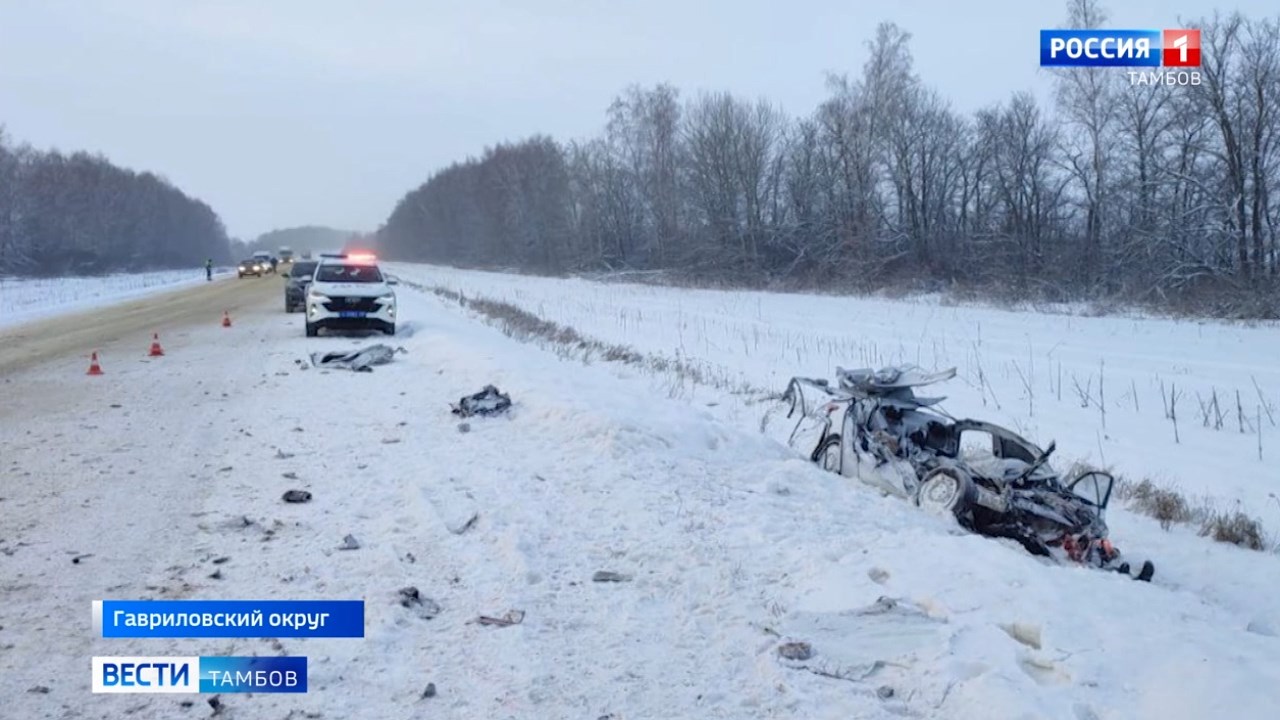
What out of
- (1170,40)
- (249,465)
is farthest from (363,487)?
(1170,40)

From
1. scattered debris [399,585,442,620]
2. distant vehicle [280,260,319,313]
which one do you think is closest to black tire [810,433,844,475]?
scattered debris [399,585,442,620]

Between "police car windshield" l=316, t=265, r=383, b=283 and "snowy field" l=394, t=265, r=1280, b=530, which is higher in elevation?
"police car windshield" l=316, t=265, r=383, b=283

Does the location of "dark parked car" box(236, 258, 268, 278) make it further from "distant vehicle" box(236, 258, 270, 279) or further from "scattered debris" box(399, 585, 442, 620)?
"scattered debris" box(399, 585, 442, 620)

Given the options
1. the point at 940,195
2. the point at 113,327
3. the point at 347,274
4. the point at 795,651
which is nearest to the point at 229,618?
the point at 795,651

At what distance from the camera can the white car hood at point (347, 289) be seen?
690 inches

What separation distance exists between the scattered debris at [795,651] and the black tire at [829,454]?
3.53 m

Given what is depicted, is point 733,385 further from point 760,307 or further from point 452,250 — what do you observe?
point 452,250

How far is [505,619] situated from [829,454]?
13.6 ft

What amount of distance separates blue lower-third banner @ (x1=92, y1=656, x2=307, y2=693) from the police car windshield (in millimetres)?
15525

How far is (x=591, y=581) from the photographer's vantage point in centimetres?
474

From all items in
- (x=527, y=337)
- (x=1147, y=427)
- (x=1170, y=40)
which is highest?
(x=1170, y=40)

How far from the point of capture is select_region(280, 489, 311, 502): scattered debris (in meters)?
6.02

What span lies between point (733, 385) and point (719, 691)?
9.89 m

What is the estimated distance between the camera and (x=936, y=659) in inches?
146
